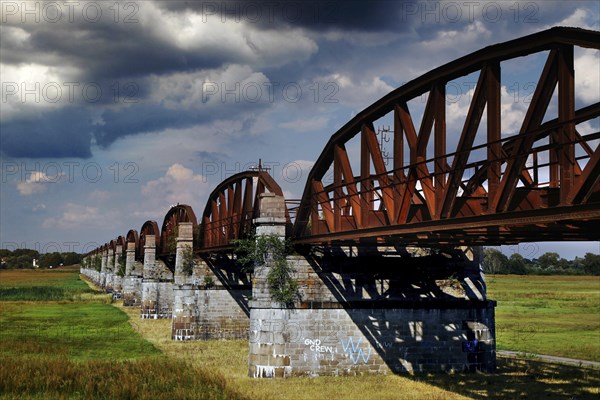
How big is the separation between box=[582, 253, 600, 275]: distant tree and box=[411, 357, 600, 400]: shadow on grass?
164 meters

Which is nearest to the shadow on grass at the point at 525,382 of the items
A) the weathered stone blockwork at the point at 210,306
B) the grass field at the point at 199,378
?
the grass field at the point at 199,378

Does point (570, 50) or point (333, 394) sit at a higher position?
point (570, 50)

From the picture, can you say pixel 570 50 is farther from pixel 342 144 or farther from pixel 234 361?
pixel 234 361

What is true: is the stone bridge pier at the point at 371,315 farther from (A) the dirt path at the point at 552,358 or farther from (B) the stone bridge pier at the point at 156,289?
(B) the stone bridge pier at the point at 156,289

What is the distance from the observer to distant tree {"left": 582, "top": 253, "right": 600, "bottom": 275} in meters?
178

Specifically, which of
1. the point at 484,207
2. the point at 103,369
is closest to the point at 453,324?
the point at 484,207

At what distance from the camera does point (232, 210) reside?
38.0 m

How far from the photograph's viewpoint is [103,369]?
82.8ft

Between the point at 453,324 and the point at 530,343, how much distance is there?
1269cm

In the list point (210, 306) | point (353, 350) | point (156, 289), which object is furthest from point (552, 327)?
point (156, 289)

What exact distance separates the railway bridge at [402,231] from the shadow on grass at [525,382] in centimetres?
137

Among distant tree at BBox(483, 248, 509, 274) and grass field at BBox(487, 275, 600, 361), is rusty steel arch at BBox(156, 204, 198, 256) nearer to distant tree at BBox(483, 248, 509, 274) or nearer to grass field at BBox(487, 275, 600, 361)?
grass field at BBox(487, 275, 600, 361)

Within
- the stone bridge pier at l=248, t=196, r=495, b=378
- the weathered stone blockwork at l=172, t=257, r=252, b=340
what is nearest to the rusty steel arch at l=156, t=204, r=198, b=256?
the weathered stone blockwork at l=172, t=257, r=252, b=340

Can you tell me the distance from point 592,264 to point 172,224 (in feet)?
513
